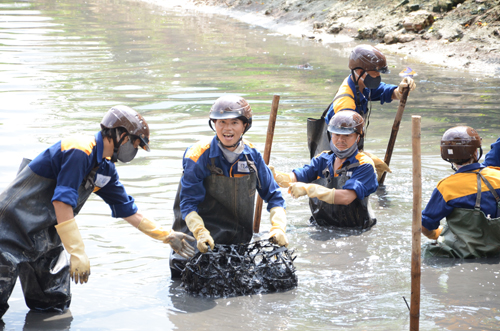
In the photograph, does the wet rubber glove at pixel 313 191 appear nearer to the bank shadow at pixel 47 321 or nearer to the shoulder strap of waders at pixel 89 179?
the shoulder strap of waders at pixel 89 179

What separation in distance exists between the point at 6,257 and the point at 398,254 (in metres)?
3.12

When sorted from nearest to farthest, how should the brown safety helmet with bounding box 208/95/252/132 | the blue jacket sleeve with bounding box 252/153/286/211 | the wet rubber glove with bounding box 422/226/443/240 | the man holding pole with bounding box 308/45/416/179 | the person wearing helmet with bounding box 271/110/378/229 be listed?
1. the brown safety helmet with bounding box 208/95/252/132
2. the blue jacket sleeve with bounding box 252/153/286/211
3. the wet rubber glove with bounding box 422/226/443/240
4. the person wearing helmet with bounding box 271/110/378/229
5. the man holding pole with bounding box 308/45/416/179

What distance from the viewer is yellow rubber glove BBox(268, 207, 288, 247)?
14.7 ft

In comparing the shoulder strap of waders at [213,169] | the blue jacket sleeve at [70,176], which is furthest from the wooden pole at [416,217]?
the blue jacket sleeve at [70,176]

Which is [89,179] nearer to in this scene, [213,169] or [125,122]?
[125,122]

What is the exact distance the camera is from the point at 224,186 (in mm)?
4594

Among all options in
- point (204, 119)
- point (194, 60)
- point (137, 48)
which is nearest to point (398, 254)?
point (204, 119)

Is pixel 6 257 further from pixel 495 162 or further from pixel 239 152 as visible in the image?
pixel 495 162

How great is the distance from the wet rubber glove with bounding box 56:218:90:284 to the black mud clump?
79 cm

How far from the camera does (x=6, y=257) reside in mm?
3855

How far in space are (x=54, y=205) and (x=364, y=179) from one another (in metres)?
2.87

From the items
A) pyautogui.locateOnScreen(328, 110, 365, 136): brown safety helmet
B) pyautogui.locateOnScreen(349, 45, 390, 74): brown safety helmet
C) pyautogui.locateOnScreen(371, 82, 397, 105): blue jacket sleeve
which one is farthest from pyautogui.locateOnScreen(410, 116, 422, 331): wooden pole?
pyautogui.locateOnScreen(371, 82, 397, 105): blue jacket sleeve

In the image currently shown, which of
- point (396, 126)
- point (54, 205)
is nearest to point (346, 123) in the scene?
point (396, 126)

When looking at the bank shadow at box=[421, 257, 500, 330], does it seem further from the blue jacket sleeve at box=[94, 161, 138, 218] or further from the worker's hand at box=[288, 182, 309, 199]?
the blue jacket sleeve at box=[94, 161, 138, 218]
